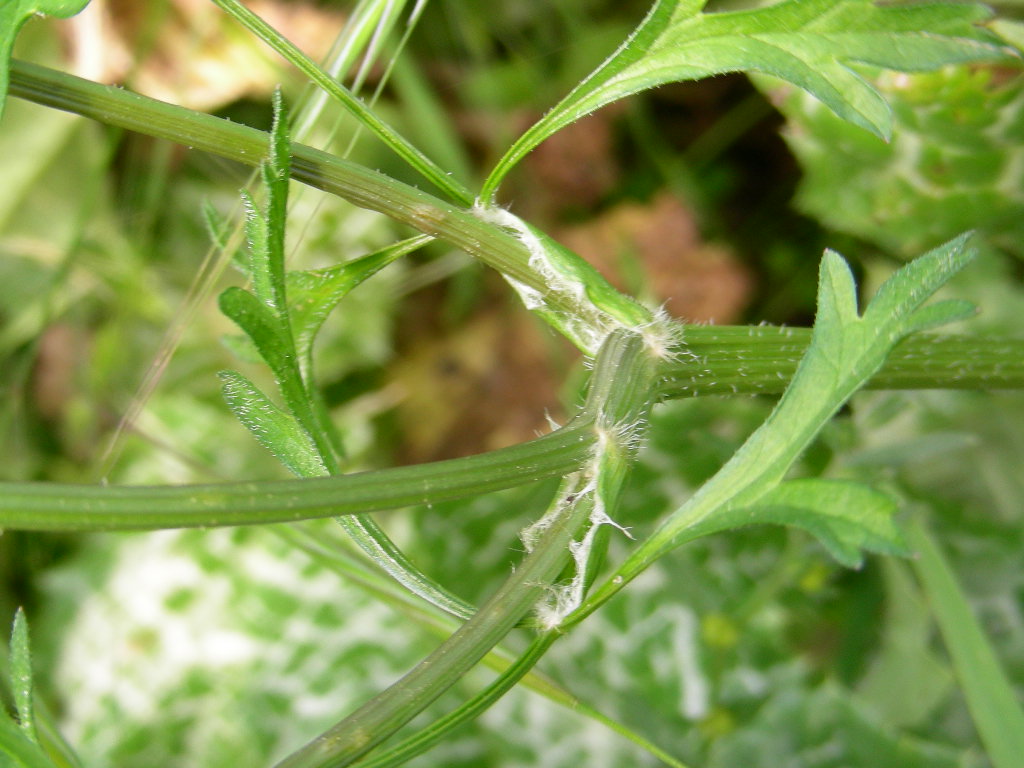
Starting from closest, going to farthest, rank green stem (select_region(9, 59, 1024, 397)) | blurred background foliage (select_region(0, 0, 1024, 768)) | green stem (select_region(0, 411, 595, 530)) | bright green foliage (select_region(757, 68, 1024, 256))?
green stem (select_region(0, 411, 595, 530)) → green stem (select_region(9, 59, 1024, 397)) → bright green foliage (select_region(757, 68, 1024, 256)) → blurred background foliage (select_region(0, 0, 1024, 768))

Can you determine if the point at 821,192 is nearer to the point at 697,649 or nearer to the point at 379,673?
the point at 697,649

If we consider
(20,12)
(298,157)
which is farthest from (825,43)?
(20,12)

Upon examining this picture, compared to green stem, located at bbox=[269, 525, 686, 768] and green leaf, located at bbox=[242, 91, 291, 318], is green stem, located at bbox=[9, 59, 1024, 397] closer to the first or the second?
green leaf, located at bbox=[242, 91, 291, 318]

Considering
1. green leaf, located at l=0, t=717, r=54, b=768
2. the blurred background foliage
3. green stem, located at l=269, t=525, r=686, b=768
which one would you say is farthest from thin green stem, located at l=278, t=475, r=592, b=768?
the blurred background foliage

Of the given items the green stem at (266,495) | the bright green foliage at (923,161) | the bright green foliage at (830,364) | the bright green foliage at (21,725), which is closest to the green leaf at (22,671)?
Result: the bright green foliage at (21,725)

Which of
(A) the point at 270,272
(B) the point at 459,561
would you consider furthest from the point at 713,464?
(A) the point at 270,272

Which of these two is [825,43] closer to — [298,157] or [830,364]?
[830,364]
